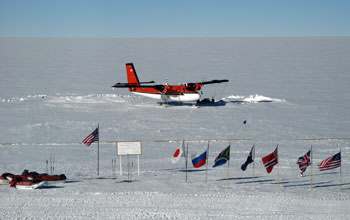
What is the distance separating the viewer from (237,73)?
2815 inches

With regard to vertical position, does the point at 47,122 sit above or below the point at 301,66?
below

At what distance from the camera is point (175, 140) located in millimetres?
30266

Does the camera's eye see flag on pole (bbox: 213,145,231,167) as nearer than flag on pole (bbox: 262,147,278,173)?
No

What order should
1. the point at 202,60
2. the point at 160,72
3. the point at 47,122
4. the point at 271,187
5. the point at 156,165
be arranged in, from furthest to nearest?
the point at 202,60, the point at 160,72, the point at 47,122, the point at 156,165, the point at 271,187

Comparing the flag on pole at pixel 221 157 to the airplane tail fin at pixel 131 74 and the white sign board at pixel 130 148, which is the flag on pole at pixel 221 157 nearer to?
the white sign board at pixel 130 148

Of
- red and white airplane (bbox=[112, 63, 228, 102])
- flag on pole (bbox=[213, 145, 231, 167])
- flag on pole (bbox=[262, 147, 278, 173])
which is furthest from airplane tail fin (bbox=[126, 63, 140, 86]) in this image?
flag on pole (bbox=[262, 147, 278, 173])

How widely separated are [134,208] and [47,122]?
2212cm

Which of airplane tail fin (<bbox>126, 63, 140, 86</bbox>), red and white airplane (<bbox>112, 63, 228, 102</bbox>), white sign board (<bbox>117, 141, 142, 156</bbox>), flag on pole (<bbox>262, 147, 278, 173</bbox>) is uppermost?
Answer: airplane tail fin (<bbox>126, 63, 140, 86</bbox>)

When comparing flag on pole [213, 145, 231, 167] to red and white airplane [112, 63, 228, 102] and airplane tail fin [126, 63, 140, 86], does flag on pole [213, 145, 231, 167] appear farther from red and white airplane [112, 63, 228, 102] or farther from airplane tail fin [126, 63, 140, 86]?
airplane tail fin [126, 63, 140, 86]

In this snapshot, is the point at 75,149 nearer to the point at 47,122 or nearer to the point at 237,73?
the point at 47,122

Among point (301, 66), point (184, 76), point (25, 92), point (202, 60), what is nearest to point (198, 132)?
point (25, 92)

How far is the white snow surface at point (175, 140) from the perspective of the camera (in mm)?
16125

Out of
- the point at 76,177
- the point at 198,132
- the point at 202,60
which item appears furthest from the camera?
the point at 202,60

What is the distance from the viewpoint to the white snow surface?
16125 millimetres
